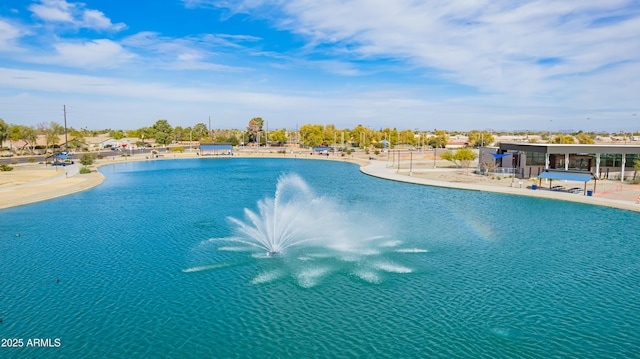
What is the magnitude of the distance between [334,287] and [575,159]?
51686mm

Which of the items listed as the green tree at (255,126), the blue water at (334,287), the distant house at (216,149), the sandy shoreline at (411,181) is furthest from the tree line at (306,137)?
the blue water at (334,287)

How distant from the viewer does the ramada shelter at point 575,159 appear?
53.4 metres

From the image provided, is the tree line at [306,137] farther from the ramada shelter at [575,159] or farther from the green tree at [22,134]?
the ramada shelter at [575,159]

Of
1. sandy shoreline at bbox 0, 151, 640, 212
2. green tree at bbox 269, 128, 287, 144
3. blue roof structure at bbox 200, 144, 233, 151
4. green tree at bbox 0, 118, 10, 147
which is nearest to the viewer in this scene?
→ sandy shoreline at bbox 0, 151, 640, 212

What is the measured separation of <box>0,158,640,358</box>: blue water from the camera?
51.2 feet

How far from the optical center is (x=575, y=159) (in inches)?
2253

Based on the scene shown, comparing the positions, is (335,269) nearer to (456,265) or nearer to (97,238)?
(456,265)

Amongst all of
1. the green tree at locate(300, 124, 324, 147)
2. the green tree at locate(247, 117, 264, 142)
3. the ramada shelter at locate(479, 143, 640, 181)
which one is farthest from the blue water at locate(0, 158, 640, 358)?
the green tree at locate(247, 117, 264, 142)

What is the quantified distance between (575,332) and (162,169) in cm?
7357

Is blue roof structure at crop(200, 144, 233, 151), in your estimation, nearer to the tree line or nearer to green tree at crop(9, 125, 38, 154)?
the tree line

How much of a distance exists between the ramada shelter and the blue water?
19322mm

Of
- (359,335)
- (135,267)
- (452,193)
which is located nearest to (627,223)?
(452,193)

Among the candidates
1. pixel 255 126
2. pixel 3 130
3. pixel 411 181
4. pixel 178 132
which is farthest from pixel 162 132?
pixel 411 181

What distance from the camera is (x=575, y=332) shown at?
1633 centimetres
